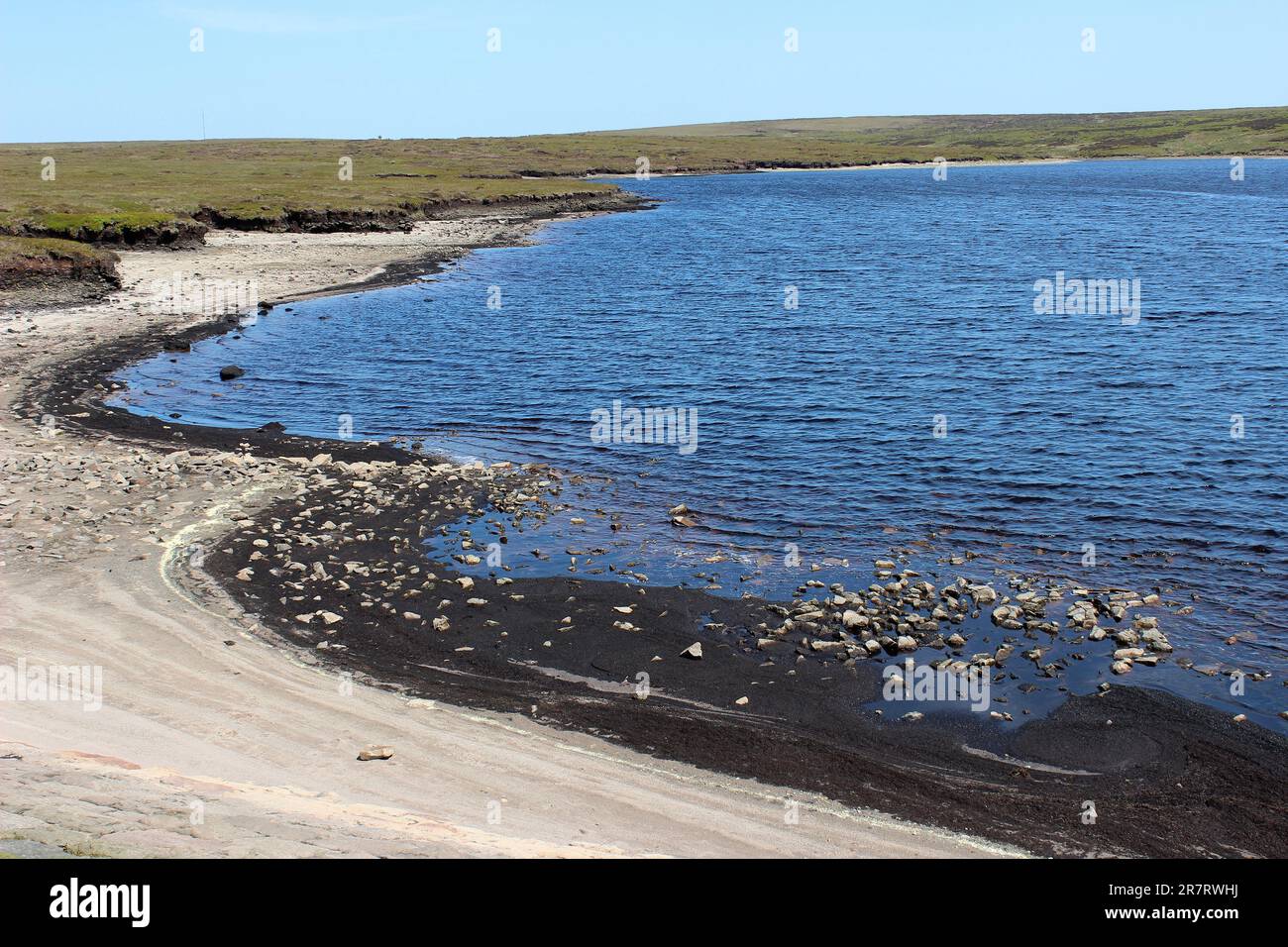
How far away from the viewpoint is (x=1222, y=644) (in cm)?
2266

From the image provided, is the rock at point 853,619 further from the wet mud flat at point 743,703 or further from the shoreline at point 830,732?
the shoreline at point 830,732

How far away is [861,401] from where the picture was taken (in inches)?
1801

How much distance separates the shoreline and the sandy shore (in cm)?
73

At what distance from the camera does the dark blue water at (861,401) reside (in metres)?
28.4

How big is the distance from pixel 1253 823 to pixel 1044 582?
969 centimetres

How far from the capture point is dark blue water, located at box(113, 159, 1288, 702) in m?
28.4

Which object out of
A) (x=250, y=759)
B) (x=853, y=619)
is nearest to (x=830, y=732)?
(x=853, y=619)

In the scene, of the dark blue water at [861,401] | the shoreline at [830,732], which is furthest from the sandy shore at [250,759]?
the dark blue water at [861,401]

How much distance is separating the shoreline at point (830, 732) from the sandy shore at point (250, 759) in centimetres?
73

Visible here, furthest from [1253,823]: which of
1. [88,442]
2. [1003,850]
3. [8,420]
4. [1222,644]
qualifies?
[8,420]

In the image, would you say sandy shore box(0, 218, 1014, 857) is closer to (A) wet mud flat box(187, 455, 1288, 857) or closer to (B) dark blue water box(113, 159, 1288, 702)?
(A) wet mud flat box(187, 455, 1288, 857)

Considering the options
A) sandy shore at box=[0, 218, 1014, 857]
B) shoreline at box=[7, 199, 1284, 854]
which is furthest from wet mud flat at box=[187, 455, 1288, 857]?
sandy shore at box=[0, 218, 1014, 857]

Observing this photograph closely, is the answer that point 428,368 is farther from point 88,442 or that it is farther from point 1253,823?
point 1253,823

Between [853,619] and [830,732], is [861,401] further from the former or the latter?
[830,732]
